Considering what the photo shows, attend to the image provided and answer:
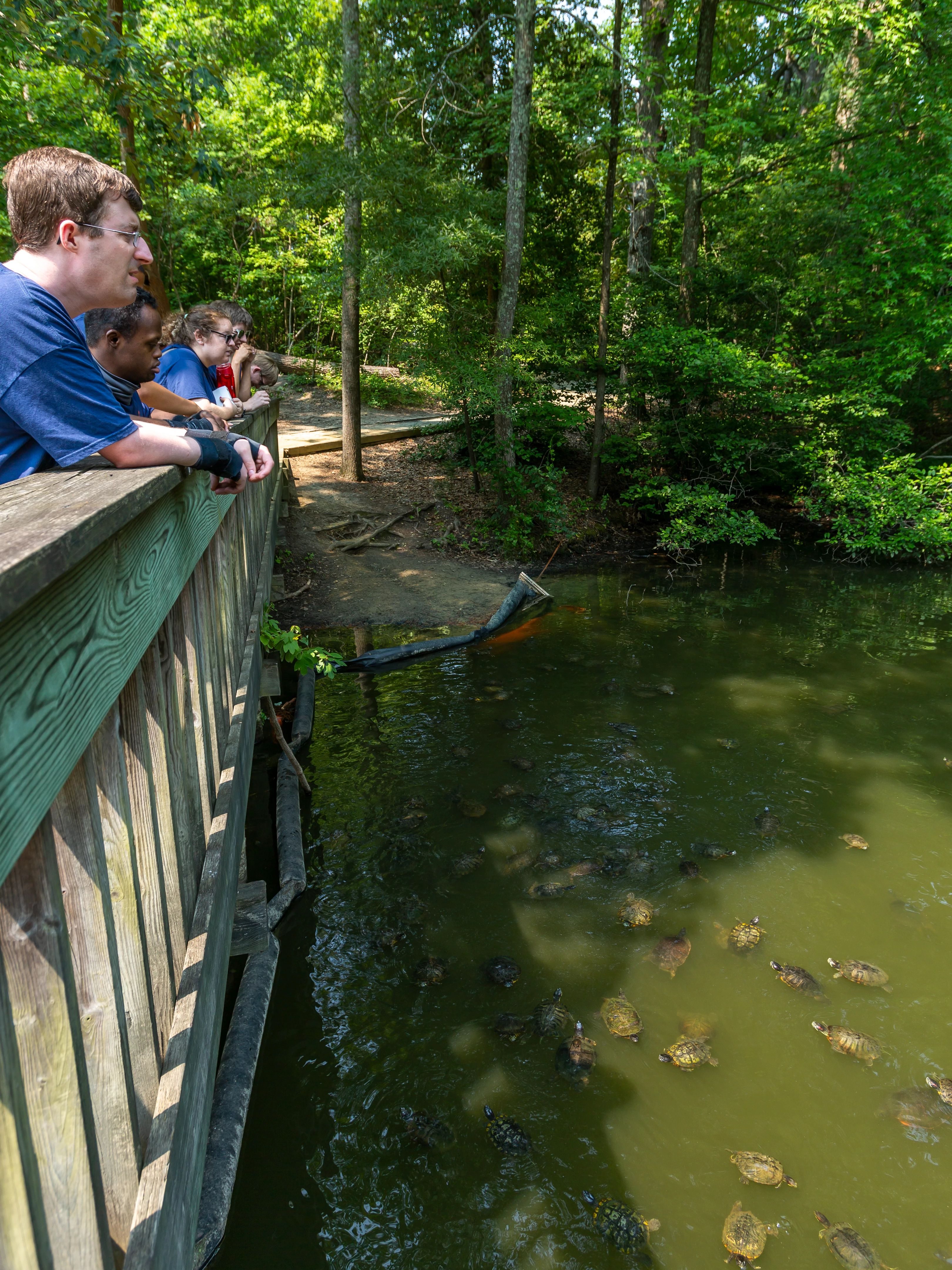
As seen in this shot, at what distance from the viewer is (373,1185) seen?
10.8 feet

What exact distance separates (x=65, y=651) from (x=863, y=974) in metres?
4.96

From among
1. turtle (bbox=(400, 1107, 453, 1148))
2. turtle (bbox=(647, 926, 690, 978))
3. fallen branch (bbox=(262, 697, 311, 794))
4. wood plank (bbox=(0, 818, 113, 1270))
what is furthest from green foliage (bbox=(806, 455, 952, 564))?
wood plank (bbox=(0, 818, 113, 1270))

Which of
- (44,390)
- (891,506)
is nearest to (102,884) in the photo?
(44,390)

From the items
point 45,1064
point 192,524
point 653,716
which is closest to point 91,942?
point 45,1064

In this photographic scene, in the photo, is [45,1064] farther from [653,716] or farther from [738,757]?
[653,716]

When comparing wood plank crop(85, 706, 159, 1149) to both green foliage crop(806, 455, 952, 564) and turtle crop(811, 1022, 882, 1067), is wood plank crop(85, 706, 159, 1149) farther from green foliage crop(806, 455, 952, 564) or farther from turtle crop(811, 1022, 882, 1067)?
green foliage crop(806, 455, 952, 564)

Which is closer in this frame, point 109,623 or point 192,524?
point 109,623

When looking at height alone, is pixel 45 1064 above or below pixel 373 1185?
above

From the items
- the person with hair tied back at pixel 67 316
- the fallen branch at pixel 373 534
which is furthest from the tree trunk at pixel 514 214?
the person with hair tied back at pixel 67 316

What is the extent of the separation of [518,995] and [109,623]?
12.2 ft

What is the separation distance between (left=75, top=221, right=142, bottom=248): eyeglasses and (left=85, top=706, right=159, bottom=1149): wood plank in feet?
4.40

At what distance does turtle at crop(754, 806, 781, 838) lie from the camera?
603cm

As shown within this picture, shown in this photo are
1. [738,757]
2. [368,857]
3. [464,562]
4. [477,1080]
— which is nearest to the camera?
[477,1080]

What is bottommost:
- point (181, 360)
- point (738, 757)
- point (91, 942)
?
point (738, 757)
